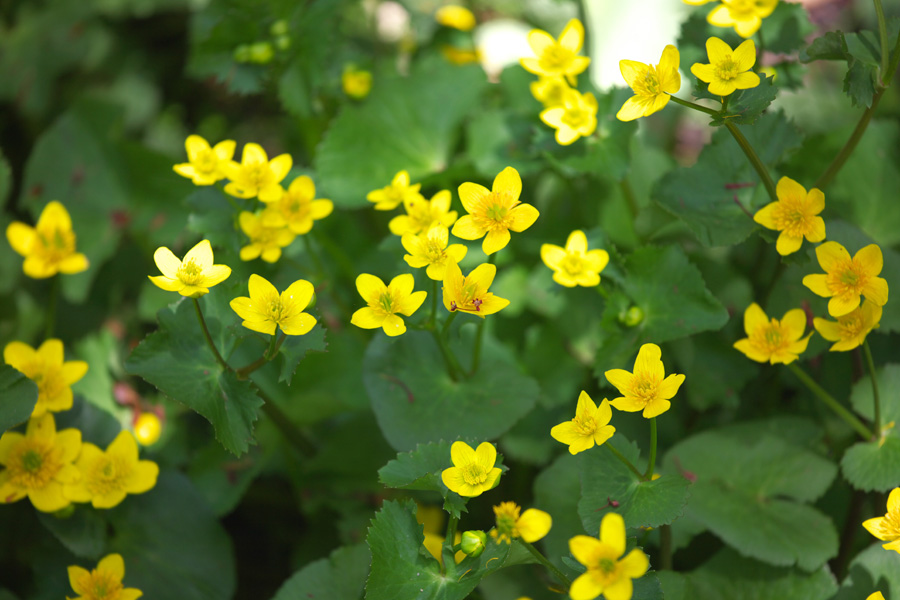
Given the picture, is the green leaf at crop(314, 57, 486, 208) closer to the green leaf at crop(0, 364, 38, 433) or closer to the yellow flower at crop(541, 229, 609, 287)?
the yellow flower at crop(541, 229, 609, 287)

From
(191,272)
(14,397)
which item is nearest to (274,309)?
(191,272)

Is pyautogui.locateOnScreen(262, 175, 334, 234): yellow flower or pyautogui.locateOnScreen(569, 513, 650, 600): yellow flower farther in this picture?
pyautogui.locateOnScreen(262, 175, 334, 234): yellow flower

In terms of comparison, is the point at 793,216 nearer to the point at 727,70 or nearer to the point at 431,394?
the point at 727,70

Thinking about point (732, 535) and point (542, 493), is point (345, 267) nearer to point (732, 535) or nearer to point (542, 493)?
point (542, 493)

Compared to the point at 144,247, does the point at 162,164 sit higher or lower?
higher

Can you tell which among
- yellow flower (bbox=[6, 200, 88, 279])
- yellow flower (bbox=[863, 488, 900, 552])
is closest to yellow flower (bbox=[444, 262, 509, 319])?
yellow flower (bbox=[863, 488, 900, 552])

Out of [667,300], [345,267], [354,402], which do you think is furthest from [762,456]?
[345,267]
